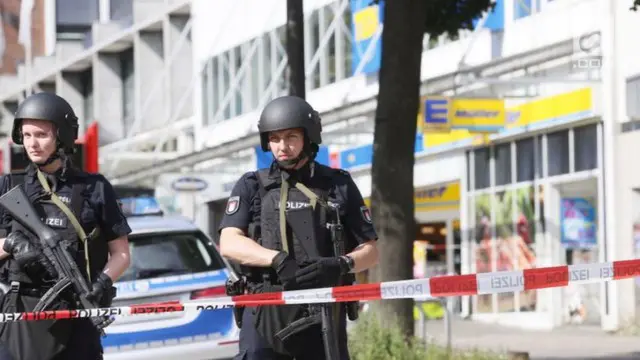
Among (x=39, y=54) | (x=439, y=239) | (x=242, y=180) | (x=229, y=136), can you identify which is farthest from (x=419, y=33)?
(x=39, y=54)

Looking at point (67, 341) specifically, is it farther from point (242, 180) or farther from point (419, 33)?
point (419, 33)

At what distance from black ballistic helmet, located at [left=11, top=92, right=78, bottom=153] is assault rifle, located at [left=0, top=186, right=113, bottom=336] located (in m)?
0.32

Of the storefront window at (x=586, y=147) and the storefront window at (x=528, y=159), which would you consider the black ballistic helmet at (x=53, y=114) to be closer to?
the storefront window at (x=586, y=147)

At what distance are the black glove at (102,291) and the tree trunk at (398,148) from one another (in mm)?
6356

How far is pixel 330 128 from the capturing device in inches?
1308

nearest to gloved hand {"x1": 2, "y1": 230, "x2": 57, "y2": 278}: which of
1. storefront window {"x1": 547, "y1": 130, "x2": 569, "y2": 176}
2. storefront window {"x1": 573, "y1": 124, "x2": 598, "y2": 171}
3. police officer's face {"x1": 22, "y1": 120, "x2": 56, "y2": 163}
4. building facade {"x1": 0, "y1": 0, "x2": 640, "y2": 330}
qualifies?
police officer's face {"x1": 22, "y1": 120, "x2": 56, "y2": 163}

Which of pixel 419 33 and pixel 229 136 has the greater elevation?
pixel 229 136

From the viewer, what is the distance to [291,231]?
244 inches

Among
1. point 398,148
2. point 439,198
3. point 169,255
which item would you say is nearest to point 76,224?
point 169,255

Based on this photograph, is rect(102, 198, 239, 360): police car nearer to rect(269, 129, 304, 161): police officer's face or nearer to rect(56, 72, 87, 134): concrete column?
rect(269, 129, 304, 161): police officer's face

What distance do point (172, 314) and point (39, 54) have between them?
6810 cm

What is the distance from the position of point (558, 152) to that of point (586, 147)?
1.18 metres

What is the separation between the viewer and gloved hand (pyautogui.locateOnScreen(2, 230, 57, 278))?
19.7 ft

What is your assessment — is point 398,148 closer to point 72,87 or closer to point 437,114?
point 437,114
